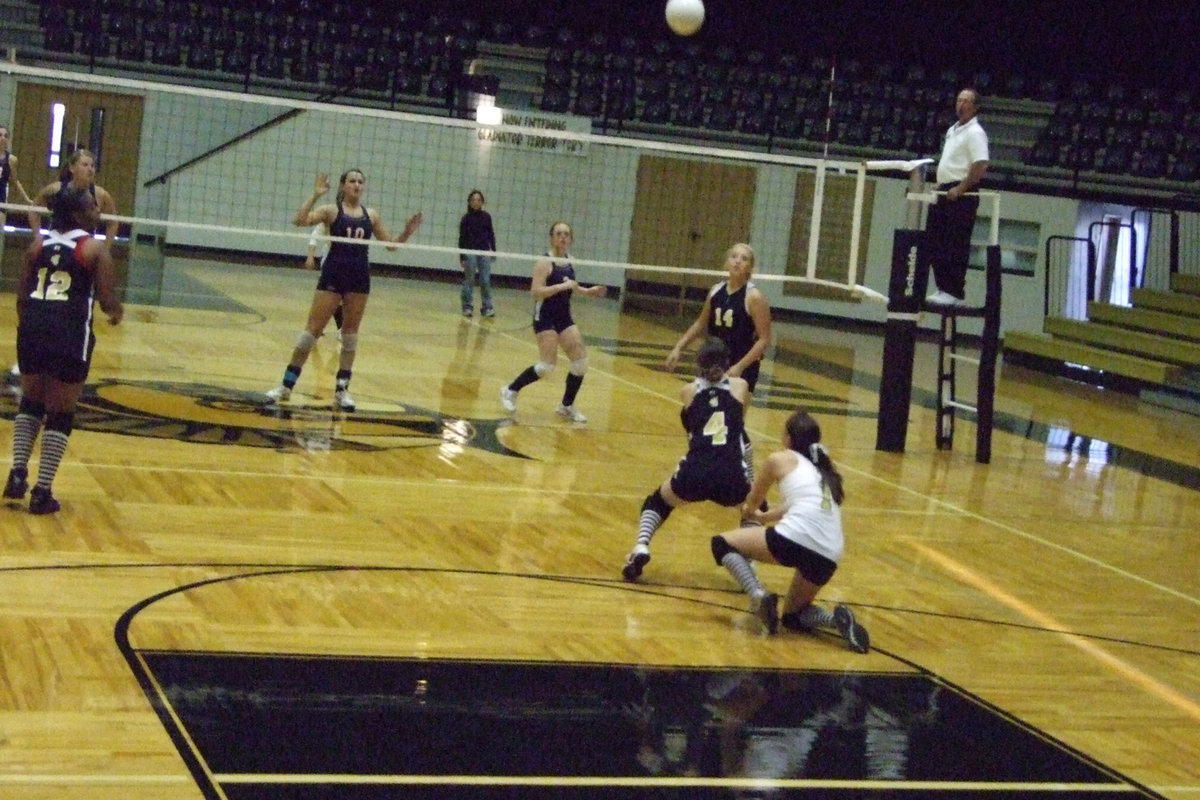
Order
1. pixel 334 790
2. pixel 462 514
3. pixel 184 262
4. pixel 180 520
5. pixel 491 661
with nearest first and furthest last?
pixel 334 790
pixel 491 661
pixel 180 520
pixel 462 514
pixel 184 262

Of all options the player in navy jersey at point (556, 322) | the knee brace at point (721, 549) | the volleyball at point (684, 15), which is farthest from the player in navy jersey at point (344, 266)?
the knee brace at point (721, 549)

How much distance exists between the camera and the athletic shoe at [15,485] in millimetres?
7816

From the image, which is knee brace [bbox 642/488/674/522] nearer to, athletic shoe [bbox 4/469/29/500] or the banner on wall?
athletic shoe [bbox 4/469/29/500]

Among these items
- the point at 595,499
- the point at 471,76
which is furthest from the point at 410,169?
the point at 595,499

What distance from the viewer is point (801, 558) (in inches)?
271

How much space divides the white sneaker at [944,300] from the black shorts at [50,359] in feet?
22.6

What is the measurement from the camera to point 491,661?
6.16 metres

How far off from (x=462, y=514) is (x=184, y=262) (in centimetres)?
1755

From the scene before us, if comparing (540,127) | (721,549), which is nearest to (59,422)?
(721,549)

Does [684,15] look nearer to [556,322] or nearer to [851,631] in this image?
[556,322]

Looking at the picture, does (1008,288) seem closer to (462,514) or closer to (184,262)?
(184,262)

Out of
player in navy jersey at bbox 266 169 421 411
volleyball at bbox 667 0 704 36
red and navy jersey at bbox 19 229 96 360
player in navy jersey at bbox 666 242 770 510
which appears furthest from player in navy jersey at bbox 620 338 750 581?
volleyball at bbox 667 0 704 36

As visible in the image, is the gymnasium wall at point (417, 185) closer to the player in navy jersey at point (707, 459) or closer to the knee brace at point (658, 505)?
the player in navy jersey at point (707, 459)

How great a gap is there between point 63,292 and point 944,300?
23.1ft
